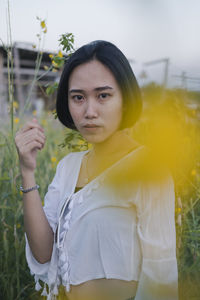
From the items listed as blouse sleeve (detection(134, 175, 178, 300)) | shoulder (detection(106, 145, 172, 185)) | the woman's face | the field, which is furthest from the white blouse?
shoulder (detection(106, 145, 172, 185))

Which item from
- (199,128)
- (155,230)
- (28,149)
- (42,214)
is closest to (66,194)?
(42,214)

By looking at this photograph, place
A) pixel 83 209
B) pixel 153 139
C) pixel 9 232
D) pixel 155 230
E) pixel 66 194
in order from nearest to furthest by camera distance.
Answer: pixel 153 139, pixel 155 230, pixel 83 209, pixel 66 194, pixel 9 232

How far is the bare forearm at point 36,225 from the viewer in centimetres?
79

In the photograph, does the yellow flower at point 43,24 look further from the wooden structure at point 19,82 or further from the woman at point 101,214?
the woman at point 101,214

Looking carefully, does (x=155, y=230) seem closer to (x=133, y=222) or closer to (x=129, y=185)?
(x=133, y=222)

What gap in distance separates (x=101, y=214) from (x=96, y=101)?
0.30 m

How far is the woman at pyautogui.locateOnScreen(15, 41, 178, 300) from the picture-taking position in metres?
0.66

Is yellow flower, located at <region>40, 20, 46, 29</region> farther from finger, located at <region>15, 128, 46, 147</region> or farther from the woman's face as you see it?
finger, located at <region>15, 128, 46, 147</region>

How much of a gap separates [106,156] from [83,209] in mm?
172

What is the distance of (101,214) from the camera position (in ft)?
2.40

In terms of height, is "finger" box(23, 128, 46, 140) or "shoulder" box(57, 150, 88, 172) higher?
"finger" box(23, 128, 46, 140)

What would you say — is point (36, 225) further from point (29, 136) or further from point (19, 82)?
point (19, 82)

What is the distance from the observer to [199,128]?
27 cm

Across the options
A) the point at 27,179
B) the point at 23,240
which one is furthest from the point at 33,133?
the point at 23,240
